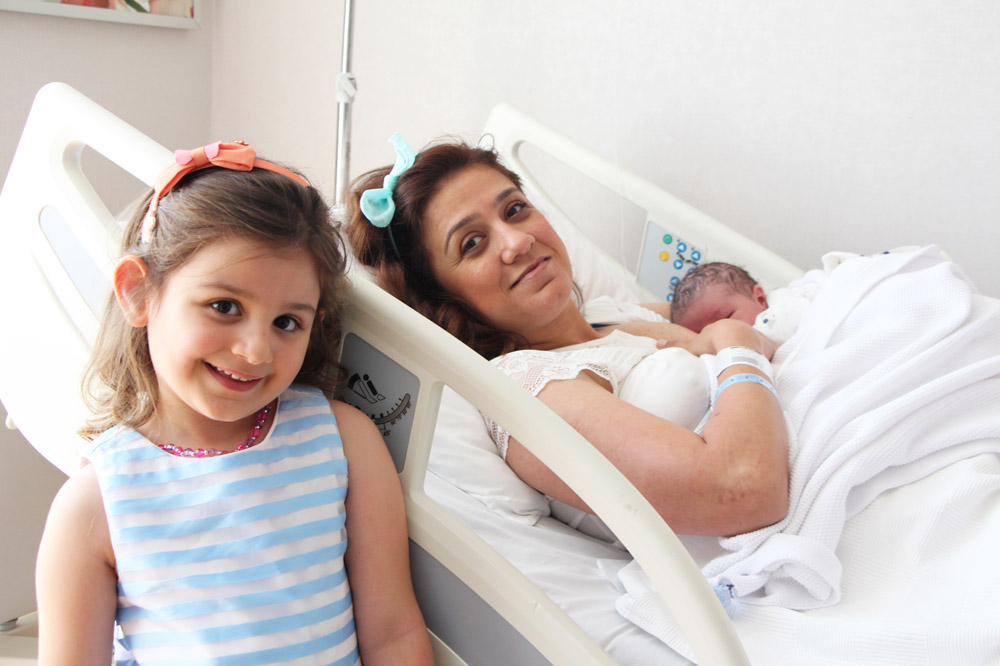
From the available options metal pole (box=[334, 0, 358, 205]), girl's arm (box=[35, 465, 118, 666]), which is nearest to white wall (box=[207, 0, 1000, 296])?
metal pole (box=[334, 0, 358, 205])

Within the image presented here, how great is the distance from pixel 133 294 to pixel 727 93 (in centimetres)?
178

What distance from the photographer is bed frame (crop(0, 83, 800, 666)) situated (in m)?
0.97

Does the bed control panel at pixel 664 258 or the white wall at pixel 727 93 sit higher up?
the white wall at pixel 727 93

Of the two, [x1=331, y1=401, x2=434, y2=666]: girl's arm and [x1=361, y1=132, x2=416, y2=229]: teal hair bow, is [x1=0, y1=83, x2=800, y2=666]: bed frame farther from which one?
[x1=361, y1=132, x2=416, y2=229]: teal hair bow

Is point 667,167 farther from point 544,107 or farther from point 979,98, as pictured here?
point 979,98

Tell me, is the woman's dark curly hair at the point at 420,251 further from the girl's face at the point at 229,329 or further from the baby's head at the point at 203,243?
the girl's face at the point at 229,329

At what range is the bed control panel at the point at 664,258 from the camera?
7.17ft

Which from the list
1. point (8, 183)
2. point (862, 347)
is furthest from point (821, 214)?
point (8, 183)

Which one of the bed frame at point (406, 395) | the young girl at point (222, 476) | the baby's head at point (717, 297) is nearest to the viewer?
the bed frame at point (406, 395)

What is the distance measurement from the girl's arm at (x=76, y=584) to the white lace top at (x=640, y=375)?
61cm

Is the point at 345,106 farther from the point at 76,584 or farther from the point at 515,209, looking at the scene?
the point at 76,584

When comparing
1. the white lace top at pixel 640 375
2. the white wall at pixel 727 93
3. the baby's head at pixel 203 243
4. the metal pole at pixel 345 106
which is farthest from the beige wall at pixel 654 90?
the baby's head at pixel 203 243

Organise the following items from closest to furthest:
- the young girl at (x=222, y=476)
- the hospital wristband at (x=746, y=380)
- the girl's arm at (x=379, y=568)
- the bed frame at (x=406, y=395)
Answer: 1. the bed frame at (x=406, y=395)
2. the young girl at (x=222, y=476)
3. the girl's arm at (x=379, y=568)
4. the hospital wristband at (x=746, y=380)

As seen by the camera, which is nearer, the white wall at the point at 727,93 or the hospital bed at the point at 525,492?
the hospital bed at the point at 525,492
